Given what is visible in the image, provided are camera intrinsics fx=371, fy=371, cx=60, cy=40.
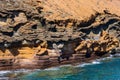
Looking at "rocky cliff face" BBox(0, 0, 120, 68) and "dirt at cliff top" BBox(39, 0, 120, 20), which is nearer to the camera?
"rocky cliff face" BBox(0, 0, 120, 68)

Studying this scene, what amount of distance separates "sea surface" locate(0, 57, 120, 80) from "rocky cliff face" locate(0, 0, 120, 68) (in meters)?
4.10

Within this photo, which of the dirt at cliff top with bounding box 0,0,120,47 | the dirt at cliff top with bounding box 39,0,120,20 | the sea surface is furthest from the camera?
the dirt at cliff top with bounding box 39,0,120,20

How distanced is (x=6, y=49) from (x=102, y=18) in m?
26.5

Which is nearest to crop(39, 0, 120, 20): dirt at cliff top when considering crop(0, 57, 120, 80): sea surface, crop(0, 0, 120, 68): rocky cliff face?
crop(0, 0, 120, 68): rocky cliff face

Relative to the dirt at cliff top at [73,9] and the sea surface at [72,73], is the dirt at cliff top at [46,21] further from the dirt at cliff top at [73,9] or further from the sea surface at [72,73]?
the sea surface at [72,73]

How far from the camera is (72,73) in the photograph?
60.4 meters

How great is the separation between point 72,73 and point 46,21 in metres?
14.4

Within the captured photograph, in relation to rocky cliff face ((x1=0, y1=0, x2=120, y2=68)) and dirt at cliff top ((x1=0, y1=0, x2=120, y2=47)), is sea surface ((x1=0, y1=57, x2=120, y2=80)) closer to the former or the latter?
rocky cliff face ((x1=0, y1=0, x2=120, y2=68))

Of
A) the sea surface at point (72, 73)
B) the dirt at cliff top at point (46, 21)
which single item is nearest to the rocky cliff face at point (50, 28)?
the dirt at cliff top at point (46, 21)

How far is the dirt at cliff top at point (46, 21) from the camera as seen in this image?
66.4 metres

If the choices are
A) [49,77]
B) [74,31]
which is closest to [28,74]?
[49,77]

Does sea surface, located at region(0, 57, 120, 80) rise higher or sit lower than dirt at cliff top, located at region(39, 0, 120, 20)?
lower

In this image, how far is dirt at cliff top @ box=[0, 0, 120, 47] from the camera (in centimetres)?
6644

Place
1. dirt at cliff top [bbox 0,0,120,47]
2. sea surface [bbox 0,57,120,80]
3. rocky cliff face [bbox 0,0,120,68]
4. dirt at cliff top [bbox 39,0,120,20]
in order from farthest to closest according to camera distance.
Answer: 1. dirt at cliff top [bbox 39,0,120,20]
2. dirt at cliff top [bbox 0,0,120,47]
3. rocky cliff face [bbox 0,0,120,68]
4. sea surface [bbox 0,57,120,80]
